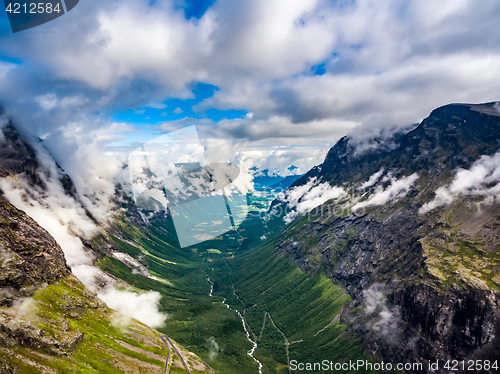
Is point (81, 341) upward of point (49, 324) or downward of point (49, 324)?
downward

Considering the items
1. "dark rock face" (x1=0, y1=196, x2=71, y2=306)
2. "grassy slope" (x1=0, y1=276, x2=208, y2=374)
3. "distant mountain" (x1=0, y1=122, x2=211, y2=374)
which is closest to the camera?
"grassy slope" (x1=0, y1=276, x2=208, y2=374)

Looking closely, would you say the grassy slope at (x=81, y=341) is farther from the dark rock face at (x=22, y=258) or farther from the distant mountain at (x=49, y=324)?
the dark rock face at (x=22, y=258)

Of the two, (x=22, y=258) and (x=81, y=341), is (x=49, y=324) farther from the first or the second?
(x=22, y=258)

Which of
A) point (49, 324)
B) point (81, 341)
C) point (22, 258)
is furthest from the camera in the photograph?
point (22, 258)

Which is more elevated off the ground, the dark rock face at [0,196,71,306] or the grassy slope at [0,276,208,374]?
the dark rock face at [0,196,71,306]

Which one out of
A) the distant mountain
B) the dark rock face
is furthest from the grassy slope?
the dark rock face

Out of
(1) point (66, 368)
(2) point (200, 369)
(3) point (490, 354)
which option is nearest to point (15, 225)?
(1) point (66, 368)

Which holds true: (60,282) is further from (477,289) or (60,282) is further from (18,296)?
(477,289)

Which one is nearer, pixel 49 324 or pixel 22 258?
pixel 49 324

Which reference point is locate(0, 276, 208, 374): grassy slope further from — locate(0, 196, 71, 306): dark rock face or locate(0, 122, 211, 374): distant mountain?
locate(0, 196, 71, 306): dark rock face

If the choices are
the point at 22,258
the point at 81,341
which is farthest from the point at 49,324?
the point at 22,258
